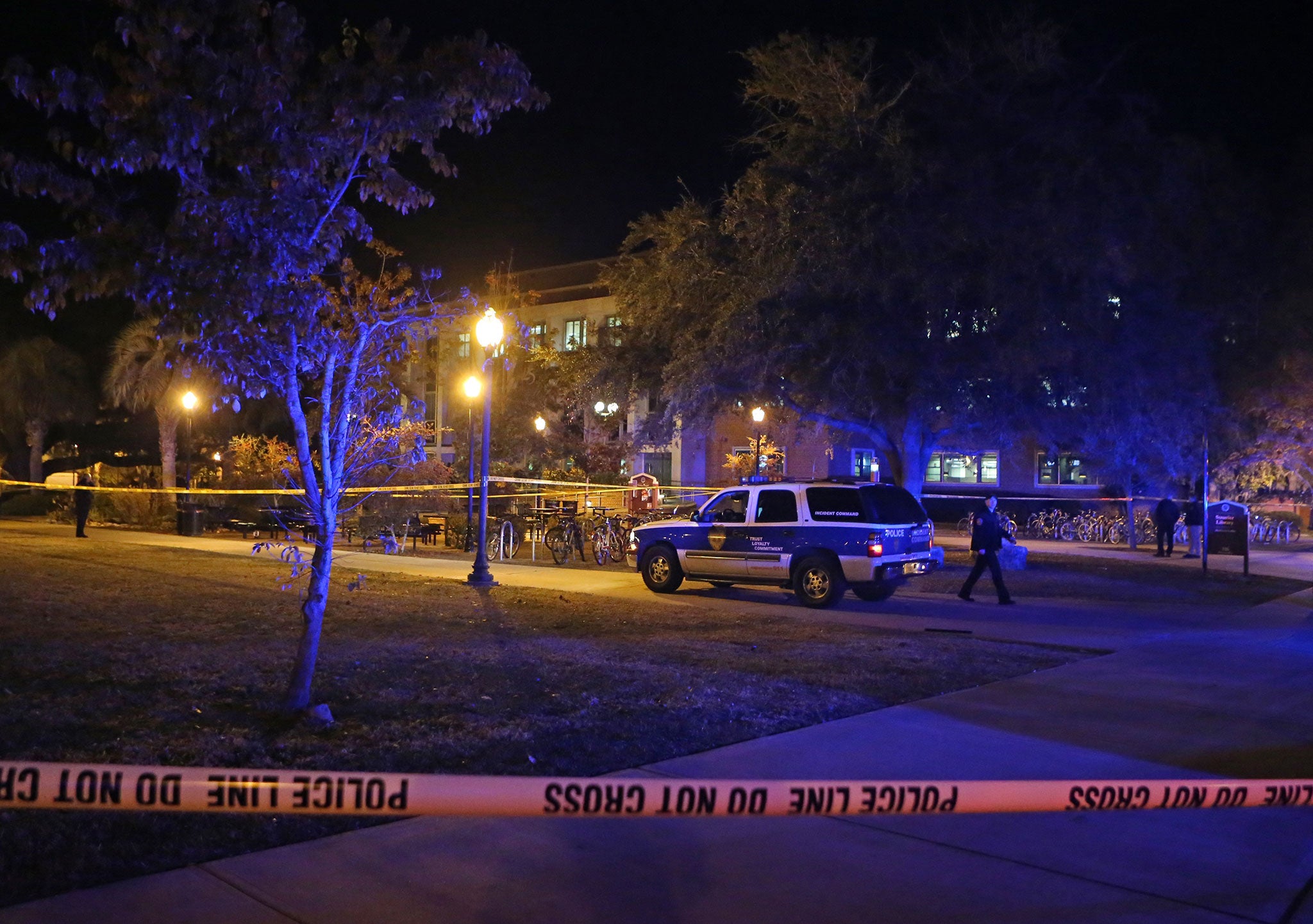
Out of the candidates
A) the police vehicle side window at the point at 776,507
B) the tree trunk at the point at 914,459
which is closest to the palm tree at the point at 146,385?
the tree trunk at the point at 914,459

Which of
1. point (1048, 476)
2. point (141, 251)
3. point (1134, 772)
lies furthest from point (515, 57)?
point (1048, 476)

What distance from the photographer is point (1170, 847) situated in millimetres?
6070

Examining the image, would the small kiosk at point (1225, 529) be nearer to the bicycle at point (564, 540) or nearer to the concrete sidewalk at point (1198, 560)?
the concrete sidewalk at point (1198, 560)

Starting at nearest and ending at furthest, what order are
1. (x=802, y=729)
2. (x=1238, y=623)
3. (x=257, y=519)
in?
(x=802, y=729), (x=1238, y=623), (x=257, y=519)

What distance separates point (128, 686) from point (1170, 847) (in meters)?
7.60

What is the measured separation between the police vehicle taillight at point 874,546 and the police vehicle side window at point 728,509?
206 cm

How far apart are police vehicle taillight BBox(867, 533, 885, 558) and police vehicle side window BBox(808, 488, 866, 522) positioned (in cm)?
36

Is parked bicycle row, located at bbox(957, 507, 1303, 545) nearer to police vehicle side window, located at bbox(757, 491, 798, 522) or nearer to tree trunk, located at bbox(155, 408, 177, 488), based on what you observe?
police vehicle side window, located at bbox(757, 491, 798, 522)

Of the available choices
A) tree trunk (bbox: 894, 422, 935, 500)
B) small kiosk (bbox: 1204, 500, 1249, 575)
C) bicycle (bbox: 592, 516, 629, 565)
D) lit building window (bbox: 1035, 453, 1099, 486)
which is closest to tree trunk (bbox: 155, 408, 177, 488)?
bicycle (bbox: 592, 516, 629, 565)

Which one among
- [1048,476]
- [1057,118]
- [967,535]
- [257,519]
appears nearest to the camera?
[1057,118]

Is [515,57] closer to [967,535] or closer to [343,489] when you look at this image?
[343,489]

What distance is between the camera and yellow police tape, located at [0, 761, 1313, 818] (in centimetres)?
383

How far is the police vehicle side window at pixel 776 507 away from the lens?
1702cm

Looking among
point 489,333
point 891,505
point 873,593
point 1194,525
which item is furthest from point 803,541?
point 1194,525
